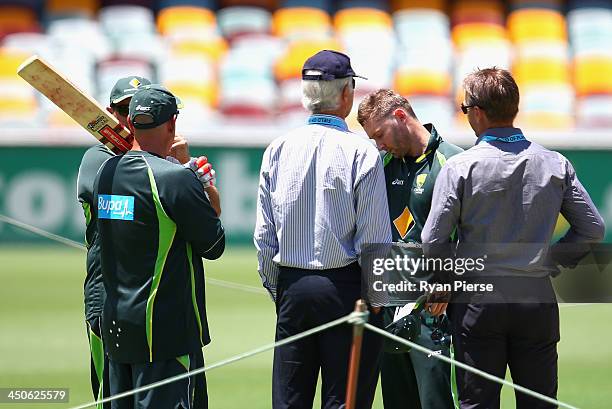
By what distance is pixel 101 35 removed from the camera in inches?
596

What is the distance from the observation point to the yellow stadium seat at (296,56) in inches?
573

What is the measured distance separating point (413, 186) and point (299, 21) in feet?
34.2

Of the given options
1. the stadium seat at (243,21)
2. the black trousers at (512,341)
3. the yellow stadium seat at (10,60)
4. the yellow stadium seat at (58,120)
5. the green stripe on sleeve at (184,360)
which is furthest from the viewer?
the stadium seat at (243,21)

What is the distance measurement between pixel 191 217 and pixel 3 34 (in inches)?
440

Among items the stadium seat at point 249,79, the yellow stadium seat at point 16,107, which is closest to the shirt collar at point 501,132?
the stadium seat at point 249,79

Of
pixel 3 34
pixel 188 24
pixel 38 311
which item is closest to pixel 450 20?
pixel 188 24

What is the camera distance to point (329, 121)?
471 centimetres

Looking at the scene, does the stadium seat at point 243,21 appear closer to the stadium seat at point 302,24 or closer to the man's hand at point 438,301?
the stadium seat at point 302,24

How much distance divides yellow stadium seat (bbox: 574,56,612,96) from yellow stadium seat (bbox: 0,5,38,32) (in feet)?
24.8

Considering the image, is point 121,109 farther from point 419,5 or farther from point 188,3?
point 419,5

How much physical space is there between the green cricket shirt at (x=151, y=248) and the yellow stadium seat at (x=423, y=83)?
10063 millimetres

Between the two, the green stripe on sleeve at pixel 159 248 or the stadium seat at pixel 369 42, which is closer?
the green stripe on sleeve at pixel 159 248

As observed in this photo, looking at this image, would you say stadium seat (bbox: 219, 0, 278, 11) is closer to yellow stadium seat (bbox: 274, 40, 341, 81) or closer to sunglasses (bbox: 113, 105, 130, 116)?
yellow stadium seat (bbox: 274, 40, 341, 81)

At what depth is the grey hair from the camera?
4.68 metres
